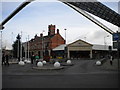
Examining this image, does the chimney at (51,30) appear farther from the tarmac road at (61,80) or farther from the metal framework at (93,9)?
the tarmac road at (61,80)

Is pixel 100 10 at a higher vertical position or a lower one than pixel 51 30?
lower

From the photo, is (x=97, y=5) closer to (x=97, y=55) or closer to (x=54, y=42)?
(x=97, y=55)

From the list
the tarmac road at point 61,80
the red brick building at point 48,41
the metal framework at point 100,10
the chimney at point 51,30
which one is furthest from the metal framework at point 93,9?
the chimney at point 51,30

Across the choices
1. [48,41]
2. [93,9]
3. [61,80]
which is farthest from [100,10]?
[48,41]

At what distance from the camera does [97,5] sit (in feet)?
127

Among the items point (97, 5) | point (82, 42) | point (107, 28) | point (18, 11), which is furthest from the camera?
point (82, 42)

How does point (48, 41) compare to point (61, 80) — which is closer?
point (61, 80)

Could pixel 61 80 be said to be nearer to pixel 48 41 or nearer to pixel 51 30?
pixel 48 41

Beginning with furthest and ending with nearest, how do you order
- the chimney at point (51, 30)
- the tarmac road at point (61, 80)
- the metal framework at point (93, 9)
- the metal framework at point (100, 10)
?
the chimney at point (51, 30)
the metal framework at point (100, 10)
the metal framework at point (93, 9)
the tarmac road at point (61, 80)

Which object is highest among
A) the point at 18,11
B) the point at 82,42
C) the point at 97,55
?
the point at 18,11

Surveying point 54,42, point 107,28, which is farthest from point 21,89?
point 54,42

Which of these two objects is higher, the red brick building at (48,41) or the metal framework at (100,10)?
the metal framework at (100,10)

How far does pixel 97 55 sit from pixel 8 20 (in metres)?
48.6

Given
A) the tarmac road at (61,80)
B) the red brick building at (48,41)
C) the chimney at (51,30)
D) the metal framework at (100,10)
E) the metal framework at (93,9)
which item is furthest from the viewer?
the chimney at (51,30)
